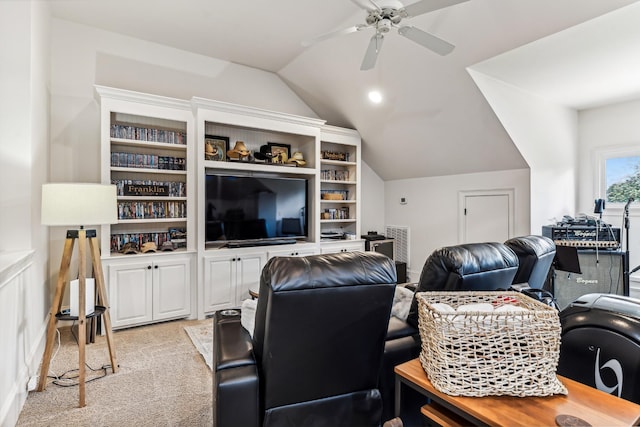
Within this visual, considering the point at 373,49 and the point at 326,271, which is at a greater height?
the point at 373,49

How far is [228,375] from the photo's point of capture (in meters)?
1.33

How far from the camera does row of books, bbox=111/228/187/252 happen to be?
370 cm

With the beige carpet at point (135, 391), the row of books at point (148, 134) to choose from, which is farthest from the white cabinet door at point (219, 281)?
the row of books at point (148, 134)

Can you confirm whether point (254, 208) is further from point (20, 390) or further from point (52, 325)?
point (20, 390)

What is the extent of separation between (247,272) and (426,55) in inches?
121

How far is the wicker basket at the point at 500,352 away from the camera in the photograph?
1011mm

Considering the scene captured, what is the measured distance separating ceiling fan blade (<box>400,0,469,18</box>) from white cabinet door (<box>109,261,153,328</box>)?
10.7 ft

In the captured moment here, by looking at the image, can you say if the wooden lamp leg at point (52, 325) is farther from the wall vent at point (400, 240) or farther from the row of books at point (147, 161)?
the wall vent at point (400, 240)

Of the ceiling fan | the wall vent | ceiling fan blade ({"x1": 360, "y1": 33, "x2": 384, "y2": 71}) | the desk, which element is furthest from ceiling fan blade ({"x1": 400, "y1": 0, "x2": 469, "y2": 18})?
the wall vent

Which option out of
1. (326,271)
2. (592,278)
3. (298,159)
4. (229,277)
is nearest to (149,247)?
(229,277)

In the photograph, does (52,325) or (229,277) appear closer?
(52,325)

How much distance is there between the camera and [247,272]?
13.3 feet

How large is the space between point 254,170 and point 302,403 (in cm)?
322

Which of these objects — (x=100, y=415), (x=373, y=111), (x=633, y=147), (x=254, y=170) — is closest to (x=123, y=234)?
(x=254, y=170)
